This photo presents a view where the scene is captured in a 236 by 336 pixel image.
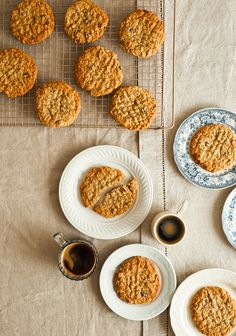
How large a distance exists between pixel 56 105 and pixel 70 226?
0.42 metres

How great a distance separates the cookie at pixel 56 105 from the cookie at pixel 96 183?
20cm

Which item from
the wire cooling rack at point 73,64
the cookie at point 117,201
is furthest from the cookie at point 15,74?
the cookie at point 117,201

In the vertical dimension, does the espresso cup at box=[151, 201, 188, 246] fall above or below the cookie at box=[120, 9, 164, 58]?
below

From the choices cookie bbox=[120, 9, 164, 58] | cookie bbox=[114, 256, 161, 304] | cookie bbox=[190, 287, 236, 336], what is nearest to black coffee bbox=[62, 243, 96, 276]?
cookie bbox=[114, 256, 161, 304]

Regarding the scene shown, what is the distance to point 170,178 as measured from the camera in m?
1.67

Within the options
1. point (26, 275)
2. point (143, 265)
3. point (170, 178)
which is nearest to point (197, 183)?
point (170, 178)

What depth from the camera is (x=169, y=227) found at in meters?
1.61

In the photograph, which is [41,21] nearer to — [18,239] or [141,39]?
[141,39]

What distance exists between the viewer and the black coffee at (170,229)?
1591mm

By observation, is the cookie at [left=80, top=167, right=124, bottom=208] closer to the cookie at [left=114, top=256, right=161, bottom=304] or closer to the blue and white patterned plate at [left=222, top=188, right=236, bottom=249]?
the cookie at [left=114, top=256, right=161, bottom=304]

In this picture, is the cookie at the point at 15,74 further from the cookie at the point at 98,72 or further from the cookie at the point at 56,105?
the cookie at the point at 98,72

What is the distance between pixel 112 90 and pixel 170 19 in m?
0.32

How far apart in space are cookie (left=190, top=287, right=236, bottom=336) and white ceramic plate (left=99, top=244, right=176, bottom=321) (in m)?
0.10

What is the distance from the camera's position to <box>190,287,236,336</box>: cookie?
5.34 feet
